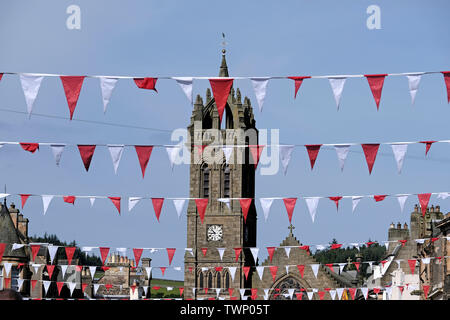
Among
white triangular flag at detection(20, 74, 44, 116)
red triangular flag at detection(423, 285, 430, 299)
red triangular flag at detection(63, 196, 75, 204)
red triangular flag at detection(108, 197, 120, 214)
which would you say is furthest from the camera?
red triangular flag at detection(423, 285, 430, 299)

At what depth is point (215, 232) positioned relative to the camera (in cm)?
6812

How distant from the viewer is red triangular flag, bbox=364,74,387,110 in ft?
55.2

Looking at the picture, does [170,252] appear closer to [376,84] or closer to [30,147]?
[30,147]

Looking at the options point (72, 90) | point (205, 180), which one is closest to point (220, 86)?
point (72, 90)

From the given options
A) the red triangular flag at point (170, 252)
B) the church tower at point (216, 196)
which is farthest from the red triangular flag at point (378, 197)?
the church tower at point (216, 196)

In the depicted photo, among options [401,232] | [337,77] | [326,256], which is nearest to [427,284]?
[401,232]

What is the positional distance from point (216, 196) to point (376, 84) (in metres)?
51.4

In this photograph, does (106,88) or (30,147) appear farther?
(30,147)

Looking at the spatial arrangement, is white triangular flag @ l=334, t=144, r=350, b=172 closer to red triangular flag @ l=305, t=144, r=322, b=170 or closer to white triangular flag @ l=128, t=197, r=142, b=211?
red triangular flag @ l=305, t=144, r=322, b=170

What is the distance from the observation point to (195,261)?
66.5 metres

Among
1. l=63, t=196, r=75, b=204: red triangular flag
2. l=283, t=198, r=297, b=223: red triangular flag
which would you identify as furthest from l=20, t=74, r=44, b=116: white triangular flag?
l=283, t=198, r=297, b=223: red triangular flag

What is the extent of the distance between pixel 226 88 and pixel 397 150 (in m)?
4.57

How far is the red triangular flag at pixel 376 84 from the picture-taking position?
1683cm

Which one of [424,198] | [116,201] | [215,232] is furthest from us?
[215,232]
